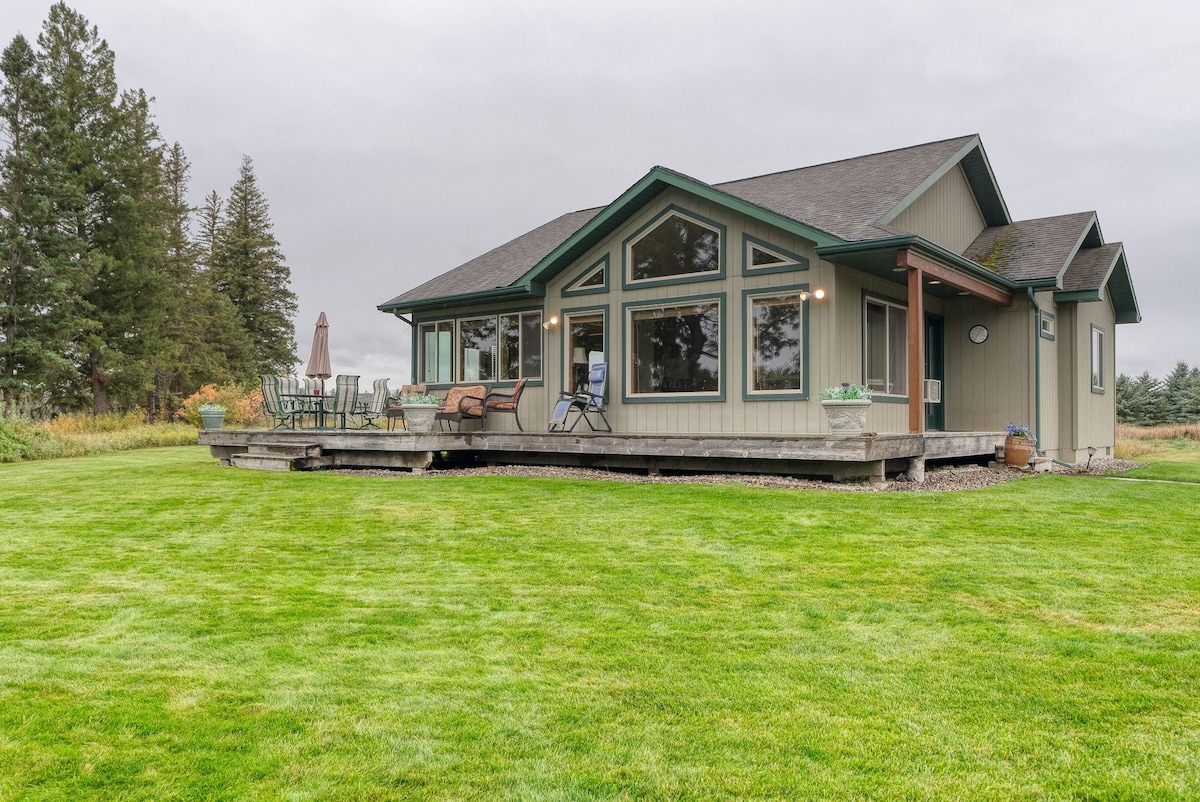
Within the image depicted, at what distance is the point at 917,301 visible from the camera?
8.34 m

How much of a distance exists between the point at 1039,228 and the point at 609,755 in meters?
12.7

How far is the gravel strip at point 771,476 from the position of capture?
25.7 feet

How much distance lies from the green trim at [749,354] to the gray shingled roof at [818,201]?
0.88 m

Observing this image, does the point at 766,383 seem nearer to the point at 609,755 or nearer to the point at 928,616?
the point at 928,616

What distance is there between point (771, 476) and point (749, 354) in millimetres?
1756

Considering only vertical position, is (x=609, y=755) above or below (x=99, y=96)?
below

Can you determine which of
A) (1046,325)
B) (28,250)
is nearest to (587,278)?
(1046,325)

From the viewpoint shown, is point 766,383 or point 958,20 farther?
point 958,20

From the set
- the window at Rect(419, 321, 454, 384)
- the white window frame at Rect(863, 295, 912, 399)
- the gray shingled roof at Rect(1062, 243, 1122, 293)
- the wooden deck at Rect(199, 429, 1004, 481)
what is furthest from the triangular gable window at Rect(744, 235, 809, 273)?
the window at Rect(419, 321, 454, 384)

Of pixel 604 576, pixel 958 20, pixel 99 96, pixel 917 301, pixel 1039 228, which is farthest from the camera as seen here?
pixel 99 96

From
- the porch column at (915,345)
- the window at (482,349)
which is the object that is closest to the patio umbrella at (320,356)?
the window at (482,349)

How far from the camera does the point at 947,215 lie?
1139 centimetres

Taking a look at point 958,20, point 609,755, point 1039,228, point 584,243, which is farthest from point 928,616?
point 958,20

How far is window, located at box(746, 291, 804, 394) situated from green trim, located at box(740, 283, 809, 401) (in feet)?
0.04
